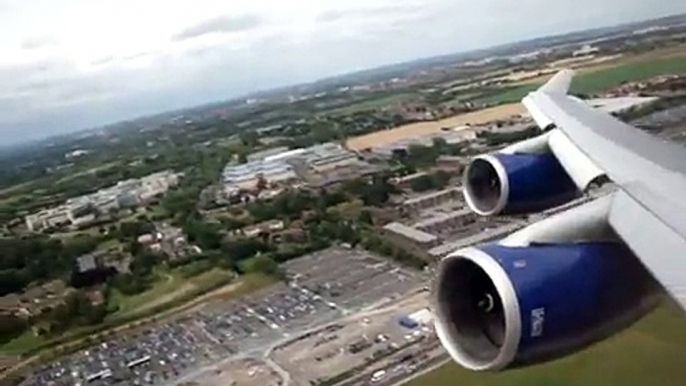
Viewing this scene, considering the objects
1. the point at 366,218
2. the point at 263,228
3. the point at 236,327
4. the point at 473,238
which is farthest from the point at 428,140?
the point at 236,327

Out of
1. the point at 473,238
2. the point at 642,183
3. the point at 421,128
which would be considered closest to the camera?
the point at 642,183

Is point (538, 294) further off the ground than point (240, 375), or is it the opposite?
point (538, 294)

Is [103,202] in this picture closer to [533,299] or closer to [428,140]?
[428,140]

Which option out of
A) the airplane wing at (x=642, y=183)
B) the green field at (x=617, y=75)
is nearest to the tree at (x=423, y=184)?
the green field at (x=617, y=75)

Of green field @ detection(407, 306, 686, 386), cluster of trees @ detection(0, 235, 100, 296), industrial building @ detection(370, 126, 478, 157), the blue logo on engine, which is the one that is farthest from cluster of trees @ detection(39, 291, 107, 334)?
industrial building @ detection(370, 126, 478, 157)

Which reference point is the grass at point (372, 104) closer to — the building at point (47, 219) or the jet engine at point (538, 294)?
the building at point (47, 219)

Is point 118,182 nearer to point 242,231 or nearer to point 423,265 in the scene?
point 242,231
